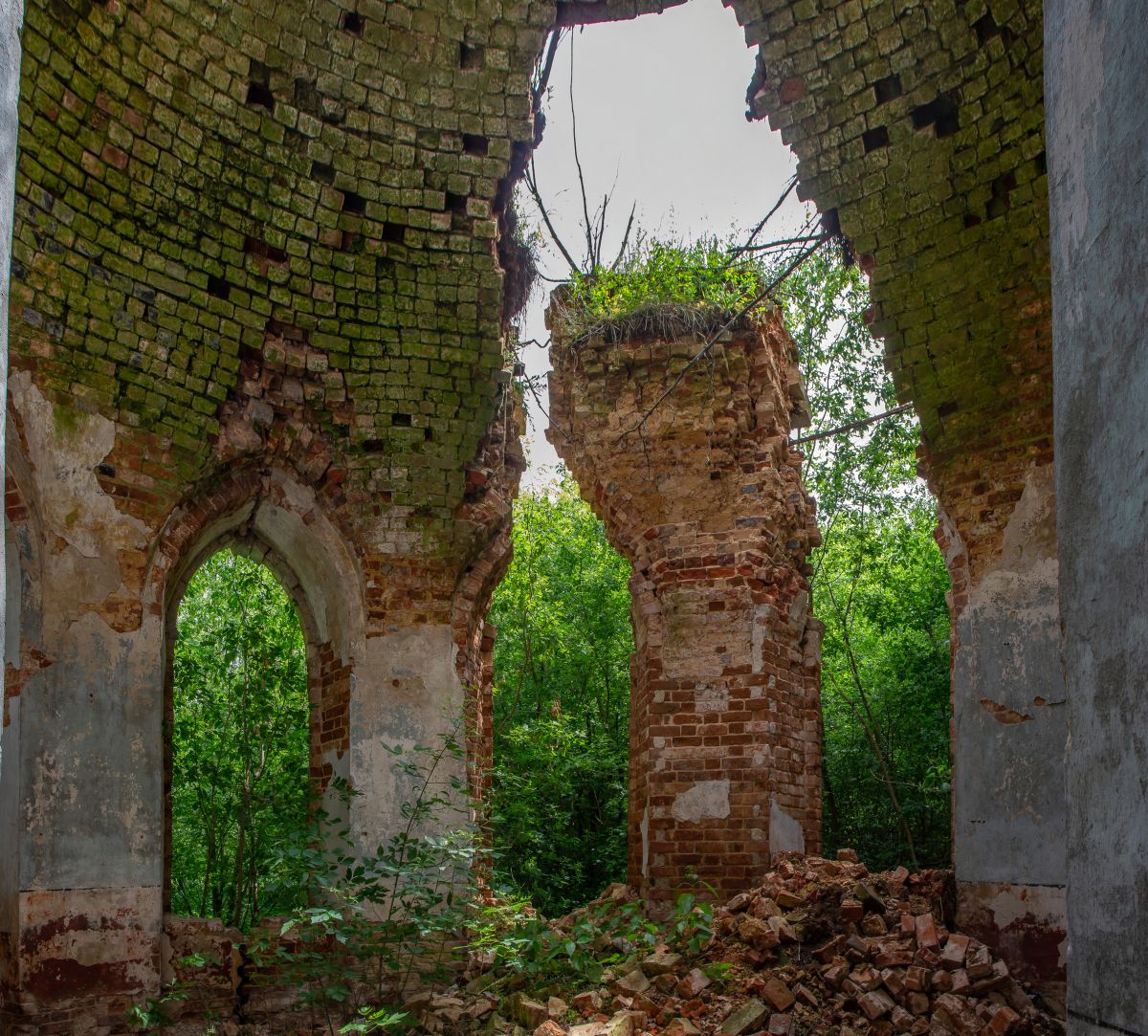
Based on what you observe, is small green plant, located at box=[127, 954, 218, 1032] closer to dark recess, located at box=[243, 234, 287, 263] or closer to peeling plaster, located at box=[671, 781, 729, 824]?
peeling plaster, located at box=[671, 781, 729, 824]

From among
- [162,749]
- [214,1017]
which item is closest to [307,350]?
[162,749]

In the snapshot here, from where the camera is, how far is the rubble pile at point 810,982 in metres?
6.10

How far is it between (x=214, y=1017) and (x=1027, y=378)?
19.9ft

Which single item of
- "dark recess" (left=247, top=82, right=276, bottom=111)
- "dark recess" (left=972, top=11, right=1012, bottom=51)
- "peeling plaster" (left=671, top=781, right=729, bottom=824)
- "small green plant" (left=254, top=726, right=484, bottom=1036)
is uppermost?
"dark recess" (left=247, top=82, right=276, bottom=111)

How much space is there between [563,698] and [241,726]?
19.6 ft

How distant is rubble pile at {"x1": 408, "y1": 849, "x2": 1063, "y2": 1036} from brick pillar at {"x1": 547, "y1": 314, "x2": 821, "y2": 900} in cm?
96

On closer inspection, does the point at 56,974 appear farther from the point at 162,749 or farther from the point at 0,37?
the point at 0,37

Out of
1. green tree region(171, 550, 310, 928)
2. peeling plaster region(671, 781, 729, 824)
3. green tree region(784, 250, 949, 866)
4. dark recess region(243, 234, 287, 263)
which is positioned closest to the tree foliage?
green tree region(784, 250, 949, 866)

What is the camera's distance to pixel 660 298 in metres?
9.93

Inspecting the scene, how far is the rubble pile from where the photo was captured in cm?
610

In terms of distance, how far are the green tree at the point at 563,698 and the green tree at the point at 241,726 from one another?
2.44 meters

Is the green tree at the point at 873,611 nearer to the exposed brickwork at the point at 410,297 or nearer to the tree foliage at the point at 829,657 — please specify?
the tree foliage at the point at 829,657

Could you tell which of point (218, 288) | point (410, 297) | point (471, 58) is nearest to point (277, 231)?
point (218, 288)

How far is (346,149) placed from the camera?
811 cm
